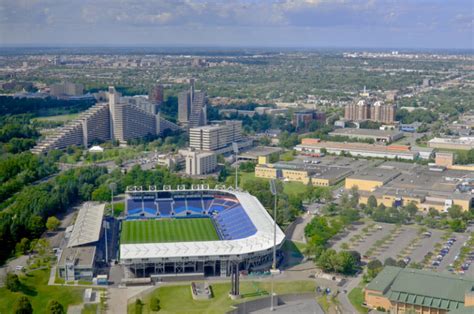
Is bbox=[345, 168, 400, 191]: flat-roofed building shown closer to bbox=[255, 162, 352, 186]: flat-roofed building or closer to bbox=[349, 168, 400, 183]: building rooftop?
bbox=[349, 168, 400, 183]: building rooftop

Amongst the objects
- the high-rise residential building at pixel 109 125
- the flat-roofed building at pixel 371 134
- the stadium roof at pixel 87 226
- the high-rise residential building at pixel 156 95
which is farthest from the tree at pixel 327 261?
the high-rise residential building at pixel 156 95

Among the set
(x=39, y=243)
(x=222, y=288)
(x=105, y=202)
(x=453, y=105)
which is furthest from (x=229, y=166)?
(x=453, y=105)

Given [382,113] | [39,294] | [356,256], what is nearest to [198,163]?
[356,256]

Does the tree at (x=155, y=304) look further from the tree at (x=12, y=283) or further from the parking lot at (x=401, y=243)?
the parking lot at (x=401, y=243)

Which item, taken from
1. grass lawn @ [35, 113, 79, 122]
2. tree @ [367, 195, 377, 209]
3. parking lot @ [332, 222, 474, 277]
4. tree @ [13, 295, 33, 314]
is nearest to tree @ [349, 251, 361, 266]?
parking lot @ [332, 222, 474, 277]

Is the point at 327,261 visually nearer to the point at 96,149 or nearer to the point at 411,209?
the point at 411,209
